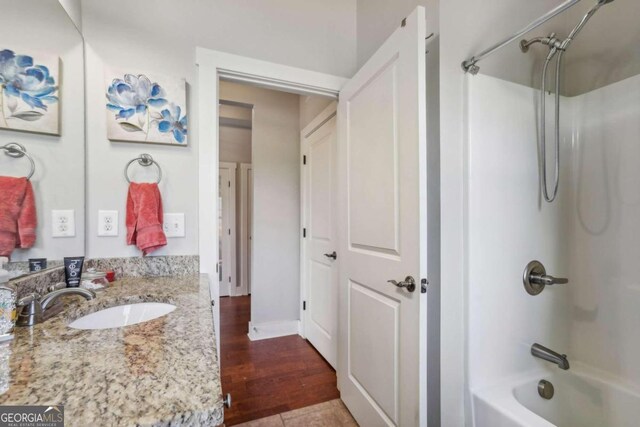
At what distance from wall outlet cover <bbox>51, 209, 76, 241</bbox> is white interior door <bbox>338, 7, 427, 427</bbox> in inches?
52.4

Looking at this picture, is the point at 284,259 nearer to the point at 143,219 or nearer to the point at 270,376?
the point at 270,376

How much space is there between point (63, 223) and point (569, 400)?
8.07 feet

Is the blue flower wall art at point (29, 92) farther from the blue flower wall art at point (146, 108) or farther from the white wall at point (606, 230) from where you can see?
the white wall at point (606, 230)

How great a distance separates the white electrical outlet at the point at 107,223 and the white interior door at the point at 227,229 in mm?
2745

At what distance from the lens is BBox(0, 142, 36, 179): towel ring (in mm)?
875

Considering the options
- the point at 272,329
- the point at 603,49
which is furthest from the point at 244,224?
the point at 603,49

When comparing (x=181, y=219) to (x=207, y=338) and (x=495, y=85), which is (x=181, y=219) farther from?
(x=495, y=85)

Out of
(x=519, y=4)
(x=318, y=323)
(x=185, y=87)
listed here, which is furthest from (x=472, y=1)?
(x=318, y=323)

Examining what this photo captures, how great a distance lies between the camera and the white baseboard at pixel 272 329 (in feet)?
8.74

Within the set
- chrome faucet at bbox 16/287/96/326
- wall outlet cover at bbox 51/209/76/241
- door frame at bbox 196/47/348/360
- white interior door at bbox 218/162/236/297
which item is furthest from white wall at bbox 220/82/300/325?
chrome faucet at bbox 16/287/96/326

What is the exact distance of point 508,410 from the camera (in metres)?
1.01

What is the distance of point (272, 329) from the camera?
2717 mm

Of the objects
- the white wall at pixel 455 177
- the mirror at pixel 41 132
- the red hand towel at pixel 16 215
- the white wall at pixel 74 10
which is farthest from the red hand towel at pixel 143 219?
the white wall at pixel 455 177

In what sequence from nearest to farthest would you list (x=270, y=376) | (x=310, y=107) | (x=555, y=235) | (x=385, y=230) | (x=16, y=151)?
(x=16, y=151) → (x=385, y=230) → (x=555, y=235) → (x=270, y=376) → (x=310, y=107)
